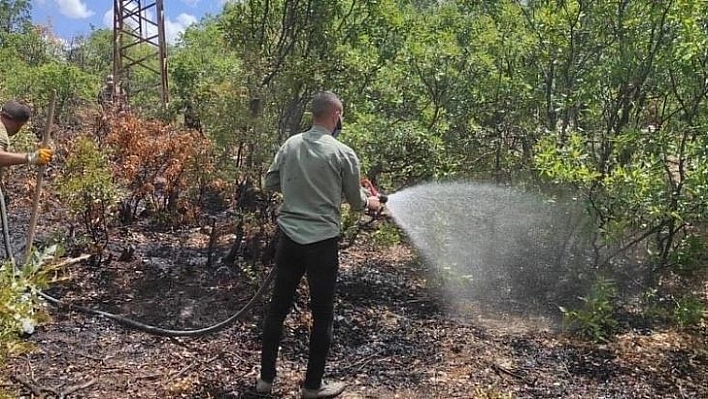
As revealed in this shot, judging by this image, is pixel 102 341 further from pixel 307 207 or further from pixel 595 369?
pixel 595 369

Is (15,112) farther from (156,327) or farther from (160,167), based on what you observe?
(160,167)

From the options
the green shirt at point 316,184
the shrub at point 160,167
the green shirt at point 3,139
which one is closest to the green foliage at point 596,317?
the green shirt at point 316,184

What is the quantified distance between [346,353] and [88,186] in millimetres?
2352

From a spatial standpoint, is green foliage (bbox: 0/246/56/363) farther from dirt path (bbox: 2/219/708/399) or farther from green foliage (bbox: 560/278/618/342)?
green foliage (bbox: 560/278/618/342)

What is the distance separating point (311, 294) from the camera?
3.18m

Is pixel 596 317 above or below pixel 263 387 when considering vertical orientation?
above

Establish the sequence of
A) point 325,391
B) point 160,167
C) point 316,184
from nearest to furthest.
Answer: point 316,184, point 325,391, point 160,167

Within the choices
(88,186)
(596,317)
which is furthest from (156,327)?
(596,317)

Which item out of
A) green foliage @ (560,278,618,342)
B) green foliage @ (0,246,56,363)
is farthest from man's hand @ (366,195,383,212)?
green foliage @ (0,246,56,363)

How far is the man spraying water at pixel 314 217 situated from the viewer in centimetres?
309

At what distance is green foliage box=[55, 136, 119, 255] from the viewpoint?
186 inches

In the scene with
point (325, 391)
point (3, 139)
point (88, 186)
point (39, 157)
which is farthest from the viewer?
point (88, 186)

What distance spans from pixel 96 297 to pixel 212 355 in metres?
1.29

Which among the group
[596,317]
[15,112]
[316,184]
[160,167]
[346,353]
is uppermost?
[15,112]
